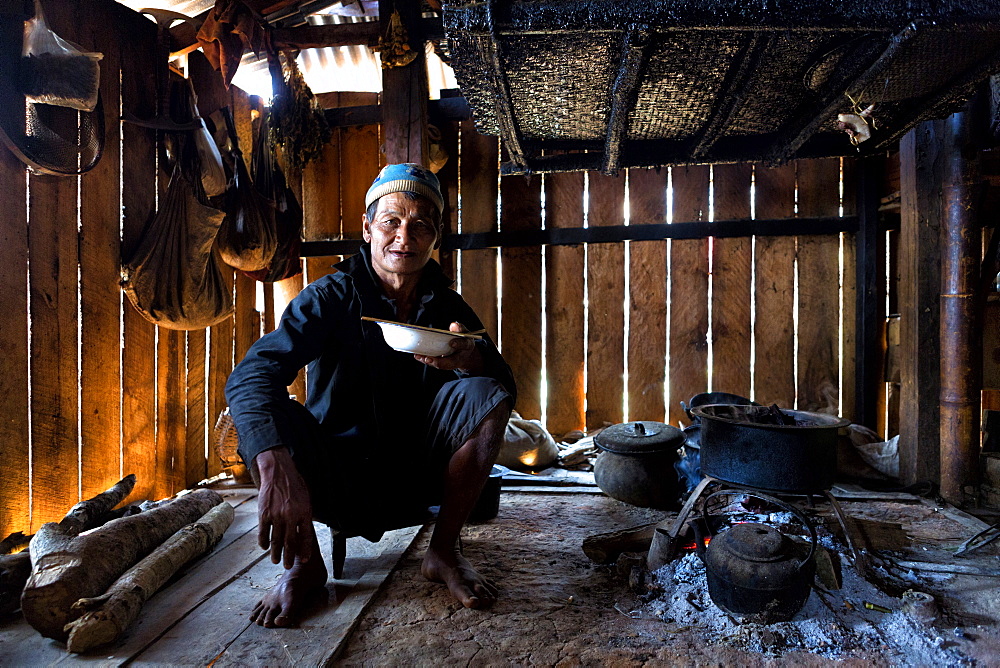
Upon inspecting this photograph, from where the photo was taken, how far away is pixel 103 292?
3.21m

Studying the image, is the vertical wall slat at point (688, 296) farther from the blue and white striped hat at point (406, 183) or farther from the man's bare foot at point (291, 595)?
the man's bare foot at point (291, 595)

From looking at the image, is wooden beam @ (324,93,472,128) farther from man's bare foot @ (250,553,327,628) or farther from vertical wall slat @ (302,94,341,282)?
man's bare foot @ (250,553,327,628)

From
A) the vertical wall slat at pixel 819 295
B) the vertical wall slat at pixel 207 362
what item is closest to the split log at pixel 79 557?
the vertical wall slat at pixel 207 362

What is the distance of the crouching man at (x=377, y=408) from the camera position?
1.95m

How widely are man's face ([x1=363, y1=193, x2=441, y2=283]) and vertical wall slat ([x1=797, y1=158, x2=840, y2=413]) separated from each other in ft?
11.7

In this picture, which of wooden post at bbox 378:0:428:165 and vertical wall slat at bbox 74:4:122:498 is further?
wooden post at bbox 378:0:428:165

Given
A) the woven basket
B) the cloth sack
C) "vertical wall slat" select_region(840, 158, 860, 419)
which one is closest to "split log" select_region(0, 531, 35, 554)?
the woven basket

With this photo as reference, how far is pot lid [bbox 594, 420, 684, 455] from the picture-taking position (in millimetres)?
3223

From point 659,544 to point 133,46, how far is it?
13.7 ft

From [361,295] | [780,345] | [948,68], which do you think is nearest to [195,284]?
[361,295]

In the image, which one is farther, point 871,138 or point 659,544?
point 871,138

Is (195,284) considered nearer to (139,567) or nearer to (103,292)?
(103,292)

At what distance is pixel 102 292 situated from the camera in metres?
3.21

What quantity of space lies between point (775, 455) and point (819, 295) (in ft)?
9.82
